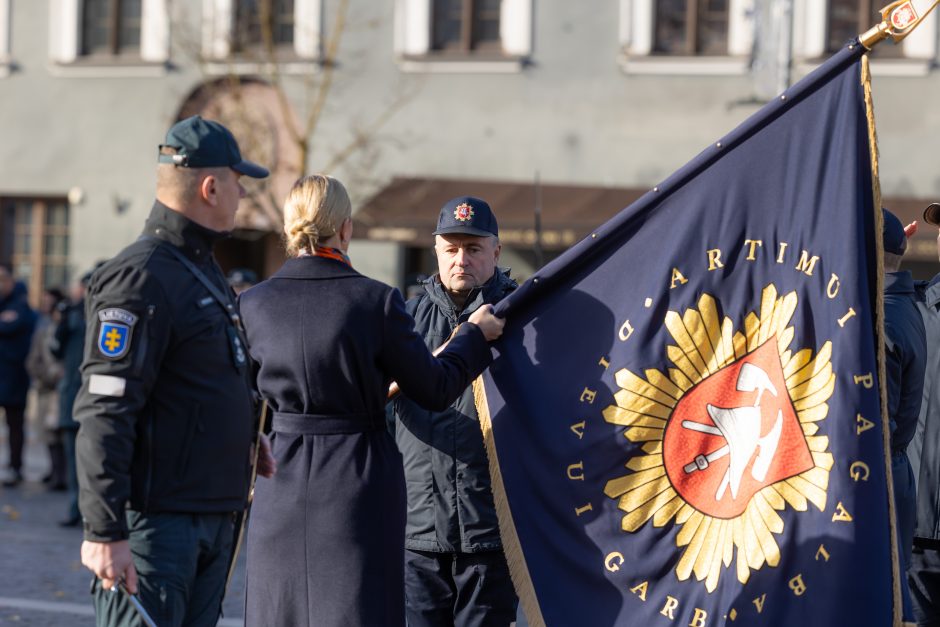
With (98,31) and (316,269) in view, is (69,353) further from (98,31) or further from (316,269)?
(98,31)

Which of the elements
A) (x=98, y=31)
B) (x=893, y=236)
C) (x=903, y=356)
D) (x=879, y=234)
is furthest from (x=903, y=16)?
(x=98, y=31)

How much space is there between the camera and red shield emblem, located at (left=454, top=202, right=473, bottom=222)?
511 centimetres

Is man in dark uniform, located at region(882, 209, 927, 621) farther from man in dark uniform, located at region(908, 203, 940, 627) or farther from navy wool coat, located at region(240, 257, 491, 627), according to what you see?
navy wool coat, located at region(240, 257, 491, 627)

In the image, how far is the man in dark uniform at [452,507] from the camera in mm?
4926

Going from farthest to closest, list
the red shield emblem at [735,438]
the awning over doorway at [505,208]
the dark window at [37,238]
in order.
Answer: the dark window at [37,238] → the awning over doorway at [505,208] → the red shield emblem at [735,438]

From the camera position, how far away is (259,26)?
20.5m

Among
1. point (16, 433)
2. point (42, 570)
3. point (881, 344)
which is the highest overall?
point (881, 344)

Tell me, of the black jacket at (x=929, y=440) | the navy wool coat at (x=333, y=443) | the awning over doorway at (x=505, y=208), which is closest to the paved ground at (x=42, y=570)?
the navy wool coat at (x=333, y=443)

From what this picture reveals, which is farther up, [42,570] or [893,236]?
[893,236]

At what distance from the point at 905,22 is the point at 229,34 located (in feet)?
55.3

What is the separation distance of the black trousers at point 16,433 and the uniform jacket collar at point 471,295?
941 centimetres

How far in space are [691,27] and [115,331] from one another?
16302 millimetres

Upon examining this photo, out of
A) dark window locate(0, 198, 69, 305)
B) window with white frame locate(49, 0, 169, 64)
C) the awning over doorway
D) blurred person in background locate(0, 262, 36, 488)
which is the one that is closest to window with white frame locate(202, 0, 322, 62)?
window with white frame locate(49, 0, 169, 64)

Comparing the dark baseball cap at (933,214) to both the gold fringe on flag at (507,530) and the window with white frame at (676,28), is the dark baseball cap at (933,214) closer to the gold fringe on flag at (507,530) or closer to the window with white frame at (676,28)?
the gold fringe on flag at (507,530)
